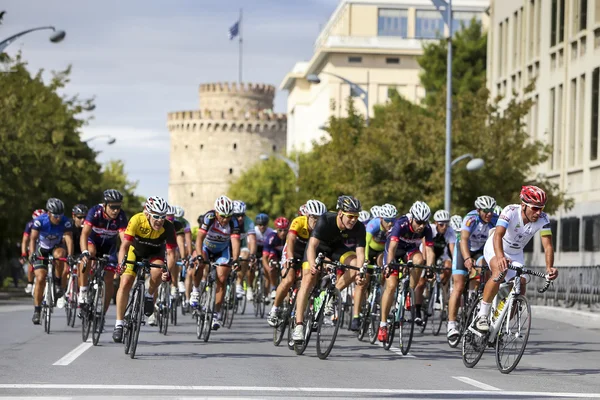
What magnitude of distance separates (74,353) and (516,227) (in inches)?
201

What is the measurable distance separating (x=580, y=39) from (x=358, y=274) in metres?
33.4

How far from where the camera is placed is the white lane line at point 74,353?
14757 millimetres

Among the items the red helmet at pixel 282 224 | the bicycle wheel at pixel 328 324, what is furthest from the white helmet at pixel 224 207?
the red helmet at pixel 282 224

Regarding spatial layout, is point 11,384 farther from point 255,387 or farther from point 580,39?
point 580,39

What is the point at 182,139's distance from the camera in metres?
150

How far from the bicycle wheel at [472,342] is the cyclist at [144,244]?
3.30 m

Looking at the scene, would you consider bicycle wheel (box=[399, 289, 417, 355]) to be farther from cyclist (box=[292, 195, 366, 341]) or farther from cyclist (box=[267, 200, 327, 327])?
cyclist (box=[267, 200, 327, 327])

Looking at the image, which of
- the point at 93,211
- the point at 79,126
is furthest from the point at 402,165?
the point at 93,211

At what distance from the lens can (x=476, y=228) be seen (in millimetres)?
18188

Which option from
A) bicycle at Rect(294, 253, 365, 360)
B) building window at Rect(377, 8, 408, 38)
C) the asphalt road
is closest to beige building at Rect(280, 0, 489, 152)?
building window at Rect(377, 8, 408, 38)

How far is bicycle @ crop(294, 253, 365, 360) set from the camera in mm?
15734

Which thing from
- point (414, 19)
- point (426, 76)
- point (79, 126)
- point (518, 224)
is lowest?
point (518, 224)

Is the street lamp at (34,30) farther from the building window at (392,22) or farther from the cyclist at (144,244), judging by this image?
the building window at (392,22)

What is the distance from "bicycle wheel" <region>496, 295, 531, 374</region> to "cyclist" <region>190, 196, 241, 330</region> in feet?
17.8
